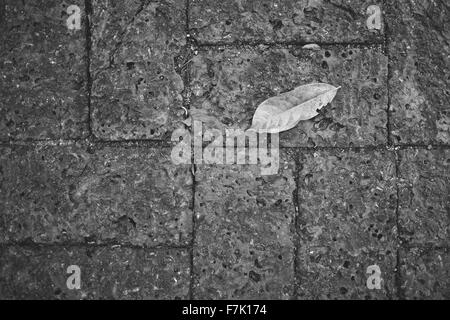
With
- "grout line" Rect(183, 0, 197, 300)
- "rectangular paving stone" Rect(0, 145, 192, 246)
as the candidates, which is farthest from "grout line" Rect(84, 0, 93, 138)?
"grout line" Rect(183, 0, 197, 300)

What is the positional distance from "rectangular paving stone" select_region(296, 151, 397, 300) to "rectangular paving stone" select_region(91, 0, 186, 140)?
2.47 feet

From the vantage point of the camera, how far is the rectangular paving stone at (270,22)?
273cm

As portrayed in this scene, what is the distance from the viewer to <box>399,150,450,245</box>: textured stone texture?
8.87ft

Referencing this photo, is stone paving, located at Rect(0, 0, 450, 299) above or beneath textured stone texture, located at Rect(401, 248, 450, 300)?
above

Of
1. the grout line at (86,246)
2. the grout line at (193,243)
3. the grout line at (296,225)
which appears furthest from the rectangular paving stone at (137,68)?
the grout line at (296,225)

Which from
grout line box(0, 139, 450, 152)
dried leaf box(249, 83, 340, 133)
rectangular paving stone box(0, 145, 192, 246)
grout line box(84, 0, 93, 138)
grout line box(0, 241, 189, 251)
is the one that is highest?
grout line box(84, 0, 93, 138)

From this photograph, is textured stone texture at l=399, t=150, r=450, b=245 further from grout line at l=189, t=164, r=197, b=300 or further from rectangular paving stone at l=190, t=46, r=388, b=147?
grout line at l=189, t=164, r=197, b=300

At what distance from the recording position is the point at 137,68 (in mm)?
2723

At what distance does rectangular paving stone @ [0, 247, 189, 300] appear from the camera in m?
2.68

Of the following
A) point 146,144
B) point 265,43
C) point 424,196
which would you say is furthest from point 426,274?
point 146,144

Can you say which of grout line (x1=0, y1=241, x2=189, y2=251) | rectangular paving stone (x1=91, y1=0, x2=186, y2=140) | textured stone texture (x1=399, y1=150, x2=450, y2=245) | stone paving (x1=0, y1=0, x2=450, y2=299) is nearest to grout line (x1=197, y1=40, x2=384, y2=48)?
stone paving (x1=0, y1=0, x2=450, y2=299)

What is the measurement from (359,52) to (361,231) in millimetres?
893

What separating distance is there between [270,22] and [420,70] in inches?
31.1
